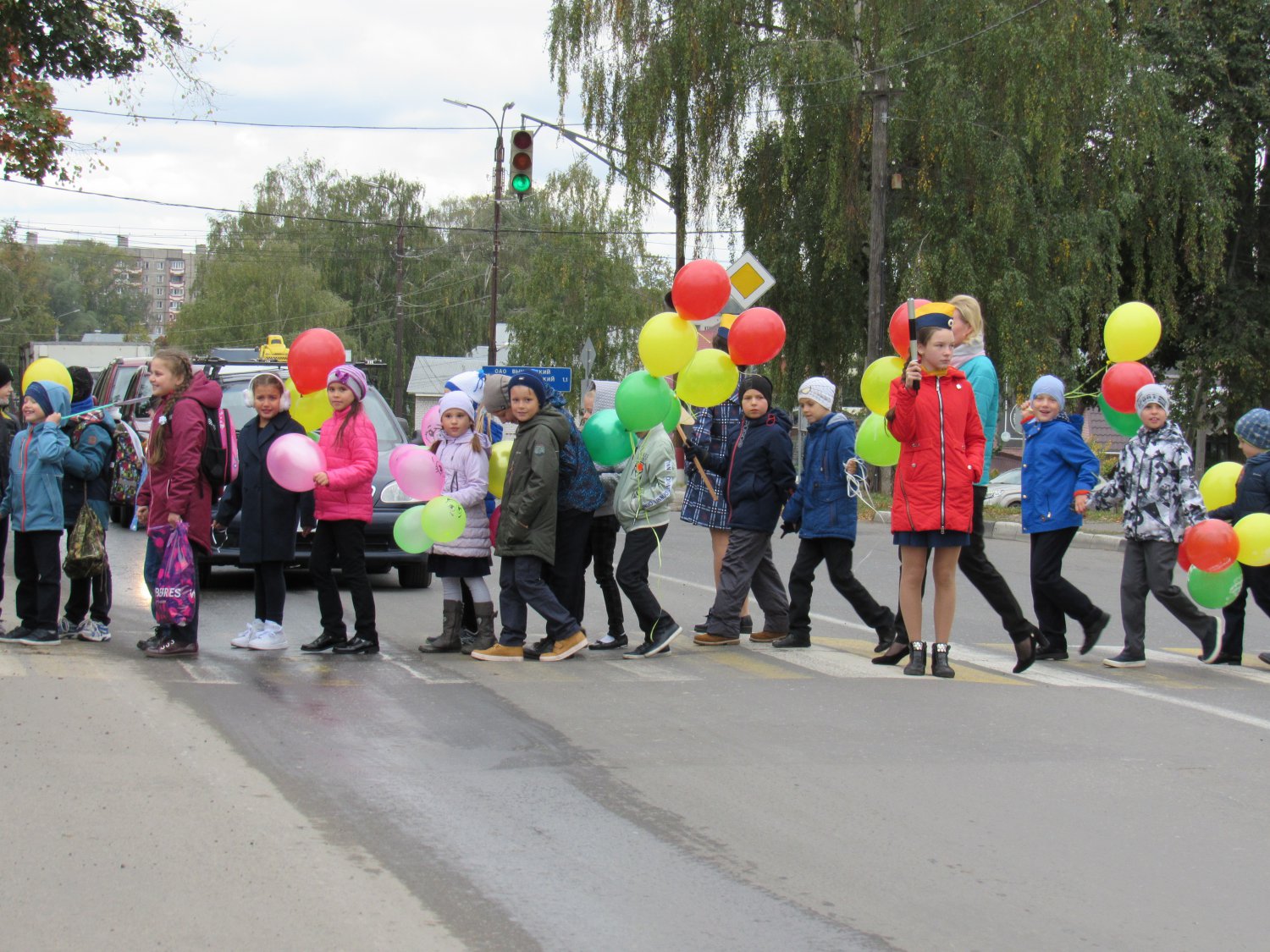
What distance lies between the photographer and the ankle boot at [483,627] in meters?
8.53

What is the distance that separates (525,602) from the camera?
838 centimetres

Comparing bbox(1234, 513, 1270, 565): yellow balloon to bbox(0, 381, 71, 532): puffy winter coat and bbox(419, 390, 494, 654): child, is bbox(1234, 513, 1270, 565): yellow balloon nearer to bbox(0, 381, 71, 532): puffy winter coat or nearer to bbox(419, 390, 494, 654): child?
bbox(419, 390, 494, 654): child

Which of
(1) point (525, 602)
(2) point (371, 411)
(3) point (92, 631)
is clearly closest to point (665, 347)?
(1) point (525, 602)

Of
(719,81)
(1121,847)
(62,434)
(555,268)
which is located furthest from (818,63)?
(555,268)

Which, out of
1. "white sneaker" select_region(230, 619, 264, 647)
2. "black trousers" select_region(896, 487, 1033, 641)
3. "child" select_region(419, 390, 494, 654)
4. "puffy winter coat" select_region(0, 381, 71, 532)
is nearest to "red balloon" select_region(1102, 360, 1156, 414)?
"black trousers" select_region(896, 487, 1033, 641)

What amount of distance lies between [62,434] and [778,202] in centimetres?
2020

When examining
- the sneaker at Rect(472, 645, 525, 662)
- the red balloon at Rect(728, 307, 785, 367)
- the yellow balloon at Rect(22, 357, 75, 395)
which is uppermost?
the red balloon at Rect(728, 307, 785, 367)

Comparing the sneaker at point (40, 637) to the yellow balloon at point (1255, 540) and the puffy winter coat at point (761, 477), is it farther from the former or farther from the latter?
the yellow balloon at point (1255, 540)

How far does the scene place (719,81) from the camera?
26.1 meters

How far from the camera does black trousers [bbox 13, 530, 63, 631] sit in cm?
818

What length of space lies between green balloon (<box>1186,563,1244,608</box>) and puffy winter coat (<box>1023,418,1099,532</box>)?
855 millimetres

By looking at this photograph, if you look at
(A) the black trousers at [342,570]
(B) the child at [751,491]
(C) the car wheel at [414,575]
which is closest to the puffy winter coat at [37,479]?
(A) the black trousers at [342,570]

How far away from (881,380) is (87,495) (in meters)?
4.95

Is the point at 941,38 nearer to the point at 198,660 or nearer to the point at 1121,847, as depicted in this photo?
the point at 198,660
